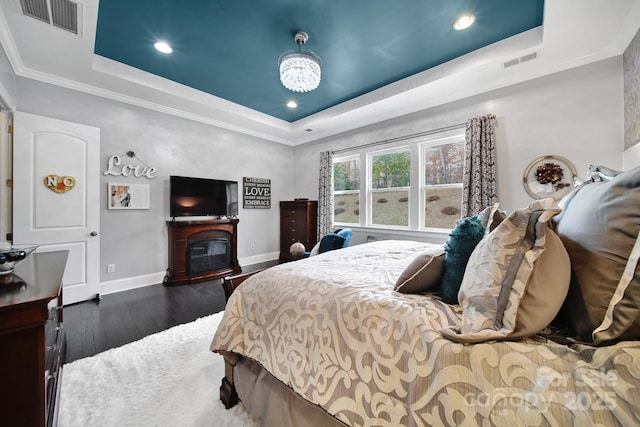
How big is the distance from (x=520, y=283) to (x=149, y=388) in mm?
2148

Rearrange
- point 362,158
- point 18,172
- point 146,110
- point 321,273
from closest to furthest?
point 321,273, point 18,172, point 146,110, point 362,158

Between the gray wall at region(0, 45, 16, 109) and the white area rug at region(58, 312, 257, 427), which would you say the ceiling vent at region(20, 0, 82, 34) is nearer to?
the gray wall at region(0, 45, 16, 109)

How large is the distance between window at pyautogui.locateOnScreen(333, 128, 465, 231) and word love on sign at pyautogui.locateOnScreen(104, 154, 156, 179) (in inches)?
130

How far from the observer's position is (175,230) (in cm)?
374

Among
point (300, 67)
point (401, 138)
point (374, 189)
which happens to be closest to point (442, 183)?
point (401, 138)

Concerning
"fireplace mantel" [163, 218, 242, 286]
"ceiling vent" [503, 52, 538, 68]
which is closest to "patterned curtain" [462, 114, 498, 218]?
"ceiling vent" [503, 52, 538, 68]

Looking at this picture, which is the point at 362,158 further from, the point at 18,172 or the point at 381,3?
the point at 18,172

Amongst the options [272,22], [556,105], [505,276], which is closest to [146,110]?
[272,22]

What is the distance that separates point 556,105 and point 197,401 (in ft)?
14.4

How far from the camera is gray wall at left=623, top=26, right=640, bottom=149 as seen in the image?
2.08 m

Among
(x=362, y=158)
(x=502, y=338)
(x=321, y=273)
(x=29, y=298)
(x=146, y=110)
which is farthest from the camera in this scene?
(x=362, y=158)

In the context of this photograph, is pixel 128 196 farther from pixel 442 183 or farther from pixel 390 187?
pixel 442 183

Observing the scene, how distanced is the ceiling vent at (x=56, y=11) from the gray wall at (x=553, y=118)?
13.6 ft

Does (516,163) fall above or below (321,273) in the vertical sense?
above
